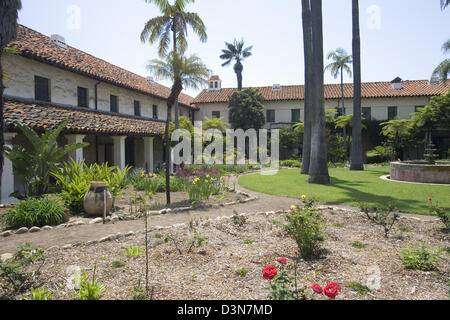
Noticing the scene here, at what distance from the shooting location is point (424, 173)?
44.7 ft

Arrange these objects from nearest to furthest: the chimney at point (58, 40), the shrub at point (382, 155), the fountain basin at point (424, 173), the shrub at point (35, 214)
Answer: the shrub at point (35, 214)
the fountain basin at point (424, 173)
the chimney at point (58, 40)
the shrub at point (382, 155)

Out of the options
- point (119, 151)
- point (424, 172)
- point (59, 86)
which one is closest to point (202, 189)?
point (119, 151)

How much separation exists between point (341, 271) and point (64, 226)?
5882mm

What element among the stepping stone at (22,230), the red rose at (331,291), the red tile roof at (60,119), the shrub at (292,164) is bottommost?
the stepping stone at (22,230)

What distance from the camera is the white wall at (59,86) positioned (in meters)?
12.5

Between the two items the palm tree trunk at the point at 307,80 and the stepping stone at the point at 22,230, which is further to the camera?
the palm tree trunk at the point at 307,80

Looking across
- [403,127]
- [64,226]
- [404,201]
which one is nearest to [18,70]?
[64,226]

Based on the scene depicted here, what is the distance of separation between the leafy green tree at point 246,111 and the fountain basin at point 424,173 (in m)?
19.2

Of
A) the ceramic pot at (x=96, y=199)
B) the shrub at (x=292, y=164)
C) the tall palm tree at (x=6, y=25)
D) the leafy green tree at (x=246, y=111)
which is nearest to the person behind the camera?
the tall palm tree at (x=6, y=25)

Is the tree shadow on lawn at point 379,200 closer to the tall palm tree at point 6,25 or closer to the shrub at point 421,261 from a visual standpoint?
the shrub at point 421,261

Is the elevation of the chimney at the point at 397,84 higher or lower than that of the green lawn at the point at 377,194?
higher

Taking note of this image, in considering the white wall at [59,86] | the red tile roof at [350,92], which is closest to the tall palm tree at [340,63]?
the red tile roof at [350,92]

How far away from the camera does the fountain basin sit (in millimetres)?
13336
